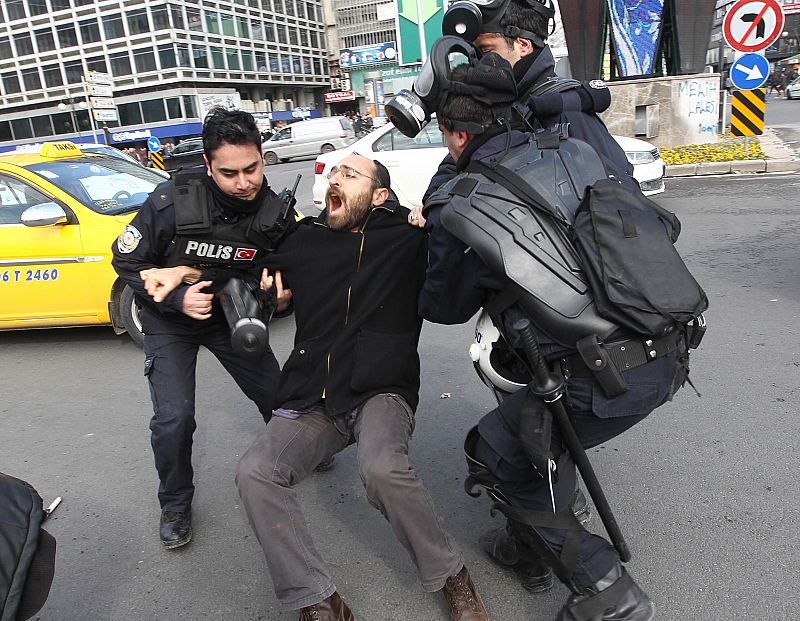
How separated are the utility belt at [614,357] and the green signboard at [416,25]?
72.3 ft

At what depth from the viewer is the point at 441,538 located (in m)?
2.20

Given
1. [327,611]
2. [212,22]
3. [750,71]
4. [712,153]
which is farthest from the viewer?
[212,22]

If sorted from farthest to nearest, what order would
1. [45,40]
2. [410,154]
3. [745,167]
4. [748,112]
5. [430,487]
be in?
1. [45,40]
2. [748,112]
3. [745,167]
4. [410,154]
5. [430,487]

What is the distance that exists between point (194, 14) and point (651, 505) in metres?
79.0

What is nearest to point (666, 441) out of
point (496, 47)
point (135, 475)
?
point (496, 47)

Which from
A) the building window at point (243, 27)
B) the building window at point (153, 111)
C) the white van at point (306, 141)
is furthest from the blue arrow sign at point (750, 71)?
the building window at point (243, 27)

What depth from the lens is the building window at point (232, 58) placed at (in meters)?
74.9

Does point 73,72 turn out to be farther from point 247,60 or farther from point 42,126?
point 247,60

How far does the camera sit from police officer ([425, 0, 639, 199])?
227 centimetres

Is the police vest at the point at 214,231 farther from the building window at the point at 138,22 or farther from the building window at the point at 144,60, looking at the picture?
the building window at the point at 138,22

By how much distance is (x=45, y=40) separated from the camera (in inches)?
2876

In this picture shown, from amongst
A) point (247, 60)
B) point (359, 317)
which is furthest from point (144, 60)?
point (359, 317)

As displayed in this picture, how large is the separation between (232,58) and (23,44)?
23.6m

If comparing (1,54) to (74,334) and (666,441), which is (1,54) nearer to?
(74,334)
